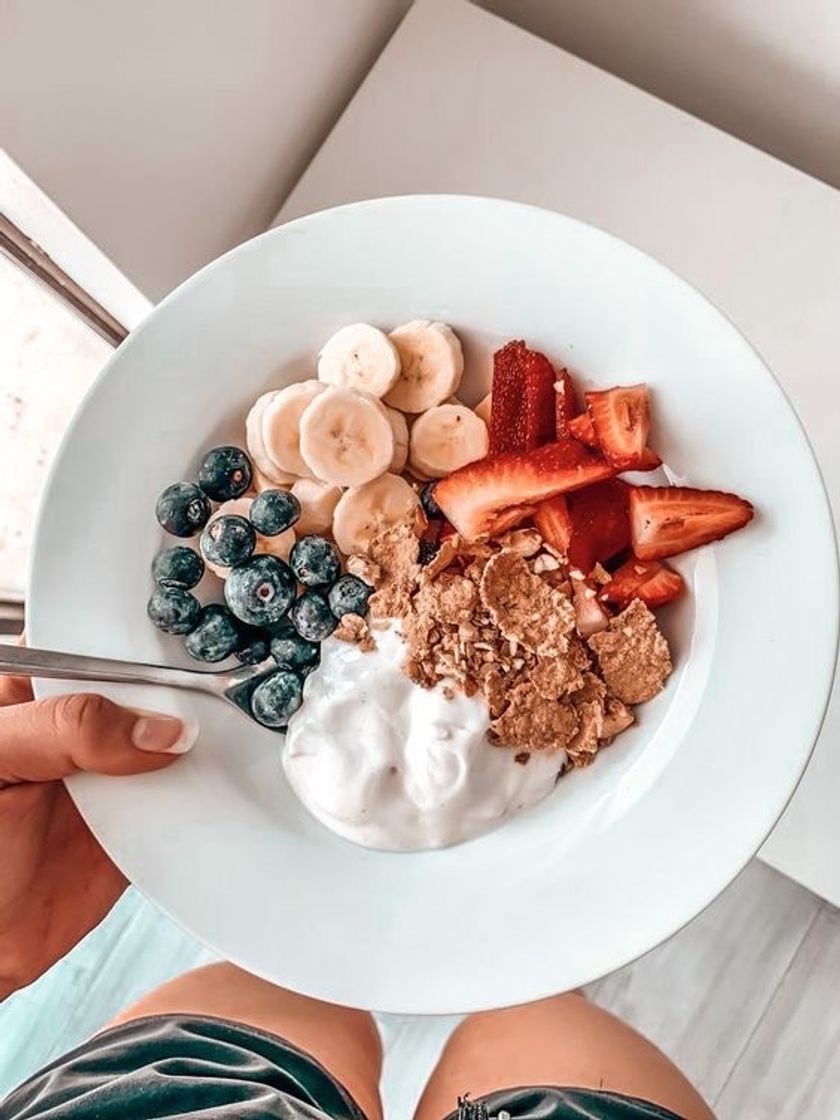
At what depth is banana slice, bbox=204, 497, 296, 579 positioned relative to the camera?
35.8 inches

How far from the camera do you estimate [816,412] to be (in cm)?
105

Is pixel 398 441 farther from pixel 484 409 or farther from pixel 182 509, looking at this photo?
pixel 182 509

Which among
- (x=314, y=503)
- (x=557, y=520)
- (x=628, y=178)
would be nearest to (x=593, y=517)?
(x=557, y=520)

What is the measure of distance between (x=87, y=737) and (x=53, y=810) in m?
0.24

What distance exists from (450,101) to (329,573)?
57 centimetres

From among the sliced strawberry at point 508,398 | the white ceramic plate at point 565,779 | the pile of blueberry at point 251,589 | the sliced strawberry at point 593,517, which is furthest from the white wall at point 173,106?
the sliced strawberry at point 593,517

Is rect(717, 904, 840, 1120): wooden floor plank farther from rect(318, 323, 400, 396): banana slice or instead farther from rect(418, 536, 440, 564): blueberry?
rect(318, 323, 400, 396): banana slice

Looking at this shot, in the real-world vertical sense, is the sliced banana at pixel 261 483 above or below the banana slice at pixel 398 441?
below

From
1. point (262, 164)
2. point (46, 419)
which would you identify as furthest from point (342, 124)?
point (46, 419)

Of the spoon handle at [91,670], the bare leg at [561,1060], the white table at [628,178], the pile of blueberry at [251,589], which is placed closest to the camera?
the spoon handle at [91,670]

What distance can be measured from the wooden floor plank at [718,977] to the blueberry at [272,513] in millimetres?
878

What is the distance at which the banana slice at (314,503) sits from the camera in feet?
3.09

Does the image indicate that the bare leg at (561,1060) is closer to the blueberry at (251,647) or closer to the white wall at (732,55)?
the blueberry at (251,647)

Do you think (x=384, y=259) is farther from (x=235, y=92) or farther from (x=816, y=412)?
(x=816, y=412)
